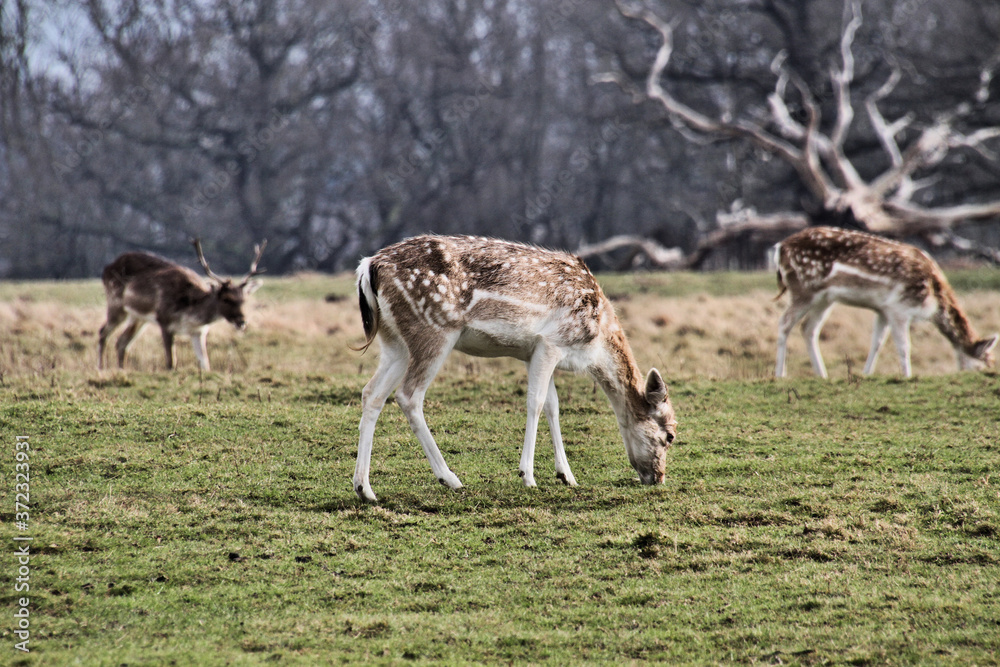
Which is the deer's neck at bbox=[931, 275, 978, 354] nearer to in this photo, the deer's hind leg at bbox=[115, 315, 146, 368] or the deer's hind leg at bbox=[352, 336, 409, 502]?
the deer's hind leg at bbox=[352, 336, 409, 502]

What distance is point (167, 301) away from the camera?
39.0 feet

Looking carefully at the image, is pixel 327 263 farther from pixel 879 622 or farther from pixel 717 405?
pixel 879 622

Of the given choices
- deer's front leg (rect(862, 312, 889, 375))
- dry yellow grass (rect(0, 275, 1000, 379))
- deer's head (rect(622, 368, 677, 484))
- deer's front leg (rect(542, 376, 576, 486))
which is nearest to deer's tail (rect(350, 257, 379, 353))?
deer's front leg (rect(542, 376, 576, 486))

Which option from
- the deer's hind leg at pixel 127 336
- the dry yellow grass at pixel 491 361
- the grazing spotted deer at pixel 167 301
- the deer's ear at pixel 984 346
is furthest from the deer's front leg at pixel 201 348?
the deer's ear at pixel 984 346

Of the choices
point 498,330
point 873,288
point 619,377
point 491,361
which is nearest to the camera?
point 498,330

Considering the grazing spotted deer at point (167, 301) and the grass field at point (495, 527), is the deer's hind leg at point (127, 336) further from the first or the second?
the grass field at point (495, 527)

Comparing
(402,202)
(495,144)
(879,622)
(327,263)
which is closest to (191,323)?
(879,622)

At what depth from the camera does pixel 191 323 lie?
39.2ft

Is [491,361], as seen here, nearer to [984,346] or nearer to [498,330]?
[498,330]

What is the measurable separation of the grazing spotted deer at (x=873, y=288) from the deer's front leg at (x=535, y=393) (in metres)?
5.29

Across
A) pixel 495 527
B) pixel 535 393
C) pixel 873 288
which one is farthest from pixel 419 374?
pixel 873 288

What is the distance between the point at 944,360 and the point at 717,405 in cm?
535

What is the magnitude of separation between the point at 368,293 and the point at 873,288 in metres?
6.97

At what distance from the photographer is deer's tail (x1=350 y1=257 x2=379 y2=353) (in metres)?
6.55
